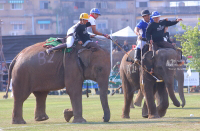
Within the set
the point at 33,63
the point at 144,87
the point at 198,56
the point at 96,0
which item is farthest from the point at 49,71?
the point at 96,0

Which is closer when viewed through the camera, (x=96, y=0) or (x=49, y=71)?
(x=49, y=71)

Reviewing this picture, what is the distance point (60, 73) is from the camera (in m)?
14.0

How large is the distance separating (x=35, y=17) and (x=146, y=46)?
7118 centimetres

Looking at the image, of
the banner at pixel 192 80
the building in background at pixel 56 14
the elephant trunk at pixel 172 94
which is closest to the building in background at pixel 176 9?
the building in background at pixel 56 14

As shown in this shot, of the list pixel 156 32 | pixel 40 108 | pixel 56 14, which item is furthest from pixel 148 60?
pixel 56 14

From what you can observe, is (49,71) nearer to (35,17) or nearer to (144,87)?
(144,87)

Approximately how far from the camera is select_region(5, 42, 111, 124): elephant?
13672 millimetres

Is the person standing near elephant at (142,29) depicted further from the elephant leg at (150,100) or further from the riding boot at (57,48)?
the riding boot at (57,48)

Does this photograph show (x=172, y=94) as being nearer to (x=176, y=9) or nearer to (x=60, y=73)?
(x=60, y=73)

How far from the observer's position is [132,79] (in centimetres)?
1612

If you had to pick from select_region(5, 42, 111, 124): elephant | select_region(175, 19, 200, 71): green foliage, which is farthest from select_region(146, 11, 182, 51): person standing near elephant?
select_region(175, 19, 200, 71): green foliage

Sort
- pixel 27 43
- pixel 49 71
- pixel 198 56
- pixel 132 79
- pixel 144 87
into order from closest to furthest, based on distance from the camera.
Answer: pixel 49 71 → pixel 144 87 → pixel 132 79 → pixel 198 56 → pixel 27 43

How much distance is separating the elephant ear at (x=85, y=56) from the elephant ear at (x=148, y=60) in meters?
2.14

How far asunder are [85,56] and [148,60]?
235 centimetres
